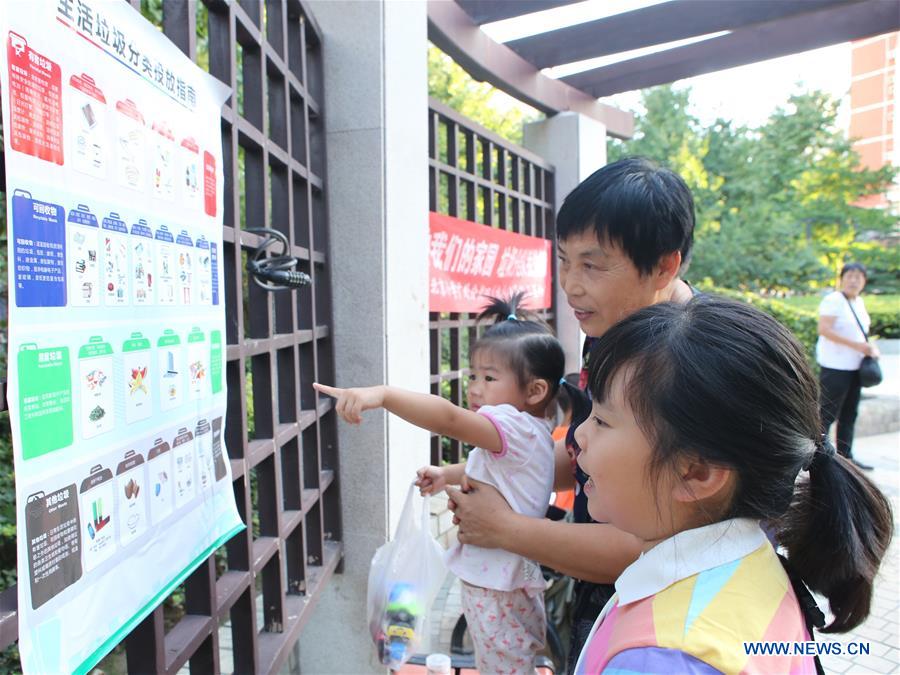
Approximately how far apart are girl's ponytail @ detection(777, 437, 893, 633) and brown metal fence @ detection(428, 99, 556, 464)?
2.60m

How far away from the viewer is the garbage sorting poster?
2.71 feet

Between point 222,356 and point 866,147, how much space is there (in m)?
44.0

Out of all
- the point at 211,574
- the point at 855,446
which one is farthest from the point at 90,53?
the point at 855,446

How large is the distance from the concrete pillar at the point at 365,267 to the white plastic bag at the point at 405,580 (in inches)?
24.9

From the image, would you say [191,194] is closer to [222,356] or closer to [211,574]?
[222,356]

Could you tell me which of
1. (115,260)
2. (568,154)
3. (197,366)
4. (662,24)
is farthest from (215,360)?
(568,154)

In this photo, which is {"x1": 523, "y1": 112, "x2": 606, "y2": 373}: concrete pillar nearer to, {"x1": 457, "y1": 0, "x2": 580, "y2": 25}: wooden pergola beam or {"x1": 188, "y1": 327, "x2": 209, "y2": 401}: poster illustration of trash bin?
{"x1": 457, "y1": 0, "x2": 580, "y2": 25}: wooden pergola beam

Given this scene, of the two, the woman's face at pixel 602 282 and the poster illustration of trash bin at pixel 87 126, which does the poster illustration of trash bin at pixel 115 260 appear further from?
the woman's face at pixel 602 282

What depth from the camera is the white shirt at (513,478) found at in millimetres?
1729

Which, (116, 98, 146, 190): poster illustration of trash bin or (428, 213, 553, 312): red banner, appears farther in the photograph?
(428, 213, 553, 312): red banner

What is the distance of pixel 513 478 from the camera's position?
5.77ft

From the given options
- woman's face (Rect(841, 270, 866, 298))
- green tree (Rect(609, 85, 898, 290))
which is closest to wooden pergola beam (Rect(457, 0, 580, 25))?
woman's face (Rect(841, 270, 866, 298))

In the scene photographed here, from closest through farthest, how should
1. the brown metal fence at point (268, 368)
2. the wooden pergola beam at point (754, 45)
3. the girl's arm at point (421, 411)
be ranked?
the girl's arm at point (421, 411) < the brown metal fence at point (268, 368) < the wooden pergola beam at point (754, 45)

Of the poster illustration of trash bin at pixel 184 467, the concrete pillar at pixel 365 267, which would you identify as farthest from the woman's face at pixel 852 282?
the poster illustration of trash bin at pixel 184 467
